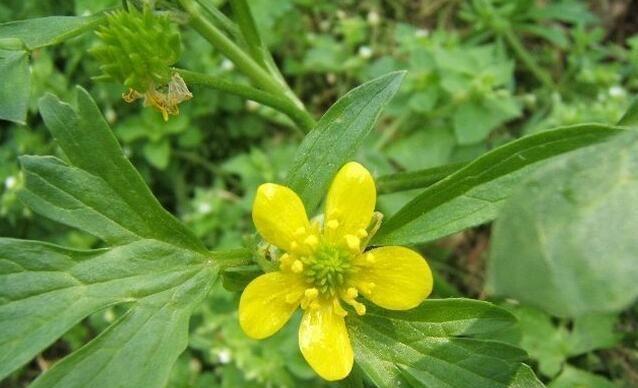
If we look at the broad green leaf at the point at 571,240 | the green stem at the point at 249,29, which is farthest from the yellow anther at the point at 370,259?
the green stem at the point at 249,29

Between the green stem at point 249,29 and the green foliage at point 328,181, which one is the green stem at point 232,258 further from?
the green stem at point 249,29

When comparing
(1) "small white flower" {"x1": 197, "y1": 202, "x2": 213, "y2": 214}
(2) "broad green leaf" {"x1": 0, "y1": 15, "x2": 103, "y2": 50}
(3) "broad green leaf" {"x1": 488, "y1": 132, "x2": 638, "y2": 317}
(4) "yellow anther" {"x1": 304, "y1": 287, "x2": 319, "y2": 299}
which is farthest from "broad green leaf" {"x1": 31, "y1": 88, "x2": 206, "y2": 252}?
(1) "small white flower" {"x1": 197, "y1": 202, "x2": 213, "y2": 214}

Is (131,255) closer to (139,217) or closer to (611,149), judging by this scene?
(139,217)

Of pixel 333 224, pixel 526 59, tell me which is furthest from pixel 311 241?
pixel 526 59

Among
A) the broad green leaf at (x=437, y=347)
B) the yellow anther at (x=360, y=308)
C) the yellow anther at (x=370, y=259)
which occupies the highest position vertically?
the yellow anther at (x=370, y=259)

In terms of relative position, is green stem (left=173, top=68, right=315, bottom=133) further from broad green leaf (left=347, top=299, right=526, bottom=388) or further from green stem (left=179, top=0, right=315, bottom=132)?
broad green leaf (left=347, top=299, right=526, bottom=388)
